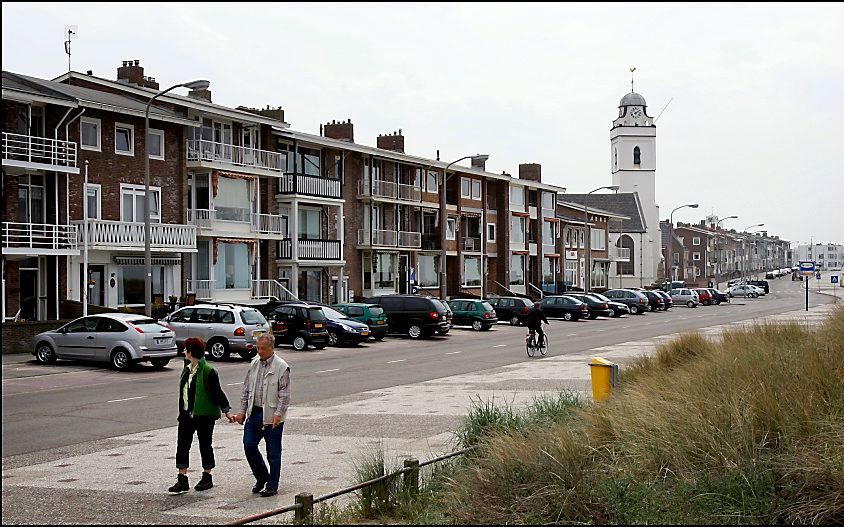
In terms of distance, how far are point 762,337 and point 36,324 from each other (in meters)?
22.9

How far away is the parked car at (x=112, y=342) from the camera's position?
2547 centimetres

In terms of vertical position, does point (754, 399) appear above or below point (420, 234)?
below

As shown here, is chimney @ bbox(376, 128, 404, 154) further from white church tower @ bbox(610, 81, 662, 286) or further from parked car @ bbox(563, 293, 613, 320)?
white church tower @ bbox(610, 81, 662, 286)

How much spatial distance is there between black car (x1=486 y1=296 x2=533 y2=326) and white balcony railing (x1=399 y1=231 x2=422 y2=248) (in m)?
7.67

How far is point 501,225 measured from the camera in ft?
234

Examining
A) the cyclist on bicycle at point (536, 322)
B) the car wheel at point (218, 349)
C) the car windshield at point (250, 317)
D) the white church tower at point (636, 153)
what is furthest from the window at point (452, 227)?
the white church tower at point (636, 153)

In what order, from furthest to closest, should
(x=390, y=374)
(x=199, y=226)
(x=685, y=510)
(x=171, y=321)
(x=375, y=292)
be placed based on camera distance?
(x=375, y=292)
(x=199, y=226)
(x=171, y=321)
(x=390, y=374)
(x=685, y=510)

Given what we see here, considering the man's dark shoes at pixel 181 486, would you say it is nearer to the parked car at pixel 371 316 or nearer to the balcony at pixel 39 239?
the balcony at pixel 39 239

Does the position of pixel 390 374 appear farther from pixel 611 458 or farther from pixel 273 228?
pixel 273 228

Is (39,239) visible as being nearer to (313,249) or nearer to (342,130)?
(313,249)

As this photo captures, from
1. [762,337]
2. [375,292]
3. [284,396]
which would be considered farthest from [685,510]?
[375,292]

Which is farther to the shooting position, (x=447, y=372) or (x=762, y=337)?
(x=447, y=372)

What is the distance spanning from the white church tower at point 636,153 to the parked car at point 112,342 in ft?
334

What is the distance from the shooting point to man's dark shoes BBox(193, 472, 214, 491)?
1045 centimetres
